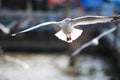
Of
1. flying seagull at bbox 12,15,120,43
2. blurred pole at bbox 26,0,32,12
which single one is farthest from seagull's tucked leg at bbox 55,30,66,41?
blurred pole at bbox 26,0,32,12

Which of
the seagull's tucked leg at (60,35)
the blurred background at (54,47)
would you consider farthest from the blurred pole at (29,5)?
the seagull's tucked leg at (60,35)

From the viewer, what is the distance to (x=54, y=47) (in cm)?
856

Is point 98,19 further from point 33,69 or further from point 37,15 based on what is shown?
point 37,15

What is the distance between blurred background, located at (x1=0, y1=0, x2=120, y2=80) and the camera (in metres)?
6.16

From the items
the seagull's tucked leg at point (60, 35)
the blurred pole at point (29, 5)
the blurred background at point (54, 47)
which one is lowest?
the seagull's tucked leg at point (60, 35)

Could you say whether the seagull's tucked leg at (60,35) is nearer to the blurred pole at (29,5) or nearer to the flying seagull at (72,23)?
the flying seagull at (72,23)

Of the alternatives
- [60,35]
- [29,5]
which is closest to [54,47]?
[29,5]

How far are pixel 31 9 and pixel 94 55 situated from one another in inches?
76.7

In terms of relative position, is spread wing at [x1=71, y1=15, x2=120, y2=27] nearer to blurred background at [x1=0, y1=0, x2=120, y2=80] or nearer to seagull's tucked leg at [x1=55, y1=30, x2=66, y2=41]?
seagull's tucked leg at [x1=55, y1=30, x2=66, y2=41]

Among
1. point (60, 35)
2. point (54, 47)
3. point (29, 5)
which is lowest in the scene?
point (60, 35)

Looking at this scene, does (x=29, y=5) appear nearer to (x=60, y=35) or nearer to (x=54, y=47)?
(x=54, y=47)

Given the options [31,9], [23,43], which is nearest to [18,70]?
[23,43]

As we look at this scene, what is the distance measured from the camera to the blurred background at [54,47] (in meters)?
→ 6.16

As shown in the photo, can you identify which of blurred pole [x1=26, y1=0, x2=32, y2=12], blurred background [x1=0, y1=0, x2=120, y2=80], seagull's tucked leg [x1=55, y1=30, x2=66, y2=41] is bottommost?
seagull's tucked leg [x1=55, y1=30, x2=66, y2=41]
